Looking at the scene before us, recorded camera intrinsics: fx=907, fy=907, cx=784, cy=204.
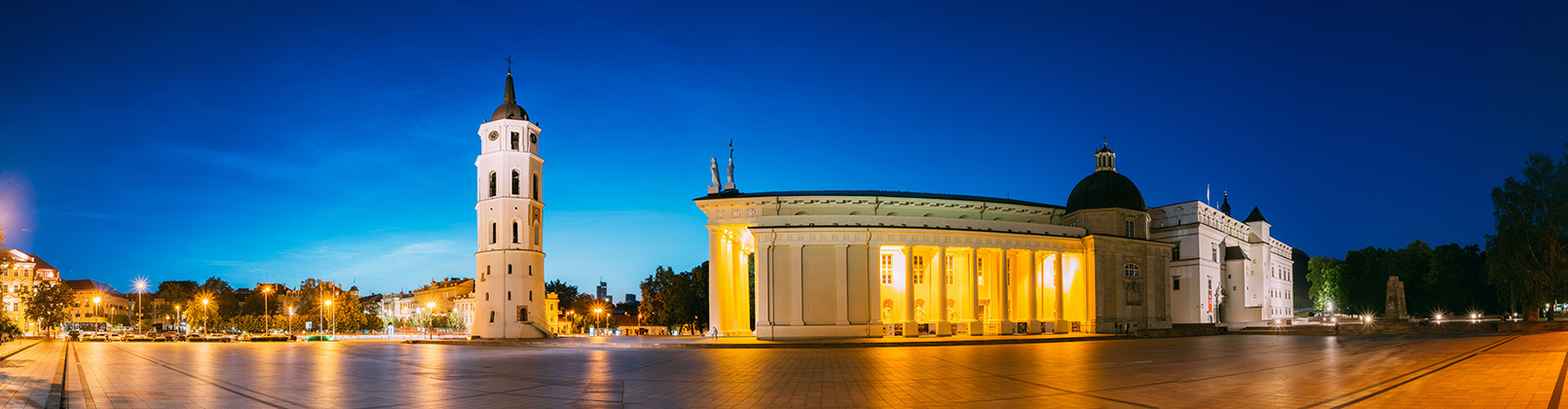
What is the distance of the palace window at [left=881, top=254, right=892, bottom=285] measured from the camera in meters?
58.8

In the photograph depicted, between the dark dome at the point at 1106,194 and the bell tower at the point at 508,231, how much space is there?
44.1 meters

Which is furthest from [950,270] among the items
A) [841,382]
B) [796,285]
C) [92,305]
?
[92,305]

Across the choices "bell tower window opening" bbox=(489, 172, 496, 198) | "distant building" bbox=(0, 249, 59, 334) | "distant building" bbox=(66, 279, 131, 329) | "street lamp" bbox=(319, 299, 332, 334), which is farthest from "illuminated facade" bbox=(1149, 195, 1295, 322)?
"distant building" bbox=(66, 279, 131, 329)

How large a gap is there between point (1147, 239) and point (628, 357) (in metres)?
46.6

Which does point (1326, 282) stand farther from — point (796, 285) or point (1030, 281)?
point (796, 285)

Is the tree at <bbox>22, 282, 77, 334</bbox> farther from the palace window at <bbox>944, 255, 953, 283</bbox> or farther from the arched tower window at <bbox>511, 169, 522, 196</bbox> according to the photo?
the palace window at <bbox>944, 255, 953, 283</bbox>

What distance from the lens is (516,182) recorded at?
78.3 metres

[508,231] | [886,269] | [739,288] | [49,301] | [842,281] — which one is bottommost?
[49,301]

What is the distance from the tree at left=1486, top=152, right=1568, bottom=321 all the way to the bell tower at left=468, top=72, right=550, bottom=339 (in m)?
66.5

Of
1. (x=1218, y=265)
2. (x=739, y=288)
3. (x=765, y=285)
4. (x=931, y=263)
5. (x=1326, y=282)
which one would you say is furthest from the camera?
(x=1326, y=282)

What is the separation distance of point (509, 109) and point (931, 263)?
40414 mm

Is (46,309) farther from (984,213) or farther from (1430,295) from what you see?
(1430,295)

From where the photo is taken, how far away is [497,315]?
A: 7550 cm

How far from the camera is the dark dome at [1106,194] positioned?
218ft
